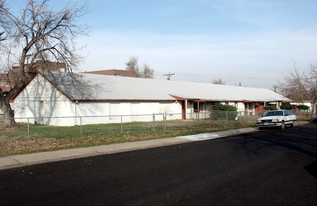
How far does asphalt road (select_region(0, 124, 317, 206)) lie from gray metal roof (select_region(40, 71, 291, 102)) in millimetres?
15129

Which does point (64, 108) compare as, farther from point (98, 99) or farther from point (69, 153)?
point (69, 153)

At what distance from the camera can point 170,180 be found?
24.6 ft

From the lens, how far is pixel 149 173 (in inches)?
329

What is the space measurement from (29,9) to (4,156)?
42.1ft

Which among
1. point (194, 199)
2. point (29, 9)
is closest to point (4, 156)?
point (194, 199)

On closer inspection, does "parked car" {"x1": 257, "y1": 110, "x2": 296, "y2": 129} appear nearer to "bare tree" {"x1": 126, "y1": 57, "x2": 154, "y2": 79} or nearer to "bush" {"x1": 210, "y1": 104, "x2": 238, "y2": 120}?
"bush" {"x1": 210, "y1": 104, "x2": 238, "y2": 120}

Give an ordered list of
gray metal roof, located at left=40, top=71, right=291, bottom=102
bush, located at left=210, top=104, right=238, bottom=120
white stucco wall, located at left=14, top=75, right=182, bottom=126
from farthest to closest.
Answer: bush, located at left=210, top=104, right=238, bottom=120, gray metal roof, located at left=40, top=71, right=291, bottom=102, white stucco wall, located at left=14, top=75, right=182, bottom=126

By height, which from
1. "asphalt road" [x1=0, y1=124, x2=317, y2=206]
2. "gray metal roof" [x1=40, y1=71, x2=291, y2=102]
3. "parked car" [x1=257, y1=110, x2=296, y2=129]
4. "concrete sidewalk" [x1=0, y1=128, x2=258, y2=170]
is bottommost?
"asphalt road" [x1=0, y1=124, x2=317, y2=206]

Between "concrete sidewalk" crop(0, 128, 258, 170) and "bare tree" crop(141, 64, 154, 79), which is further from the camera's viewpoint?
"bare tree" crop(141, 64, 154, 79)

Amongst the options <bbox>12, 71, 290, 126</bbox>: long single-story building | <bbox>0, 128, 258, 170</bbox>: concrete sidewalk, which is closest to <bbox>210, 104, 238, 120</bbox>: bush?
<bbox>12, 71, 290, 126</bbox>: long single-story building

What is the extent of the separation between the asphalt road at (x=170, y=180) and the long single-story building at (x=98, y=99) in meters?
9.71

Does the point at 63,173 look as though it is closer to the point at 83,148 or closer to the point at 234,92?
the point at 83,148

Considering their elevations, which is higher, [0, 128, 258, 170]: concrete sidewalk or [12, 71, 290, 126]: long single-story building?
[12, 71, 290, 126]: long single-story building

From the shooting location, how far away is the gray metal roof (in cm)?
2567
